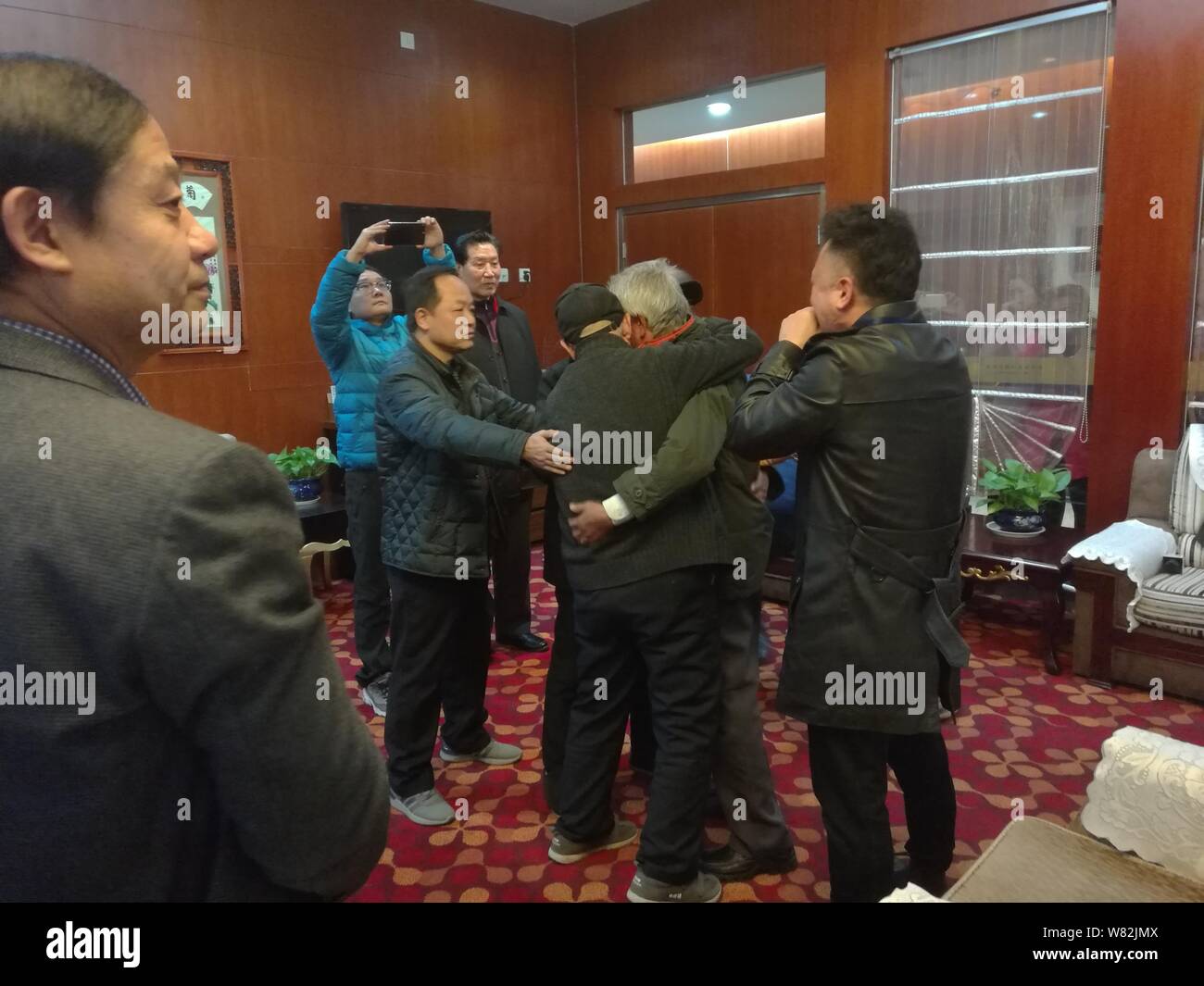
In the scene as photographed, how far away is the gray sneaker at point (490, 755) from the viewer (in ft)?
9.06

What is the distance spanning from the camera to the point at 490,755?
277 centimetres

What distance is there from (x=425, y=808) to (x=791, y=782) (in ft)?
3.56

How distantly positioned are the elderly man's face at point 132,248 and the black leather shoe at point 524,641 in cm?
309

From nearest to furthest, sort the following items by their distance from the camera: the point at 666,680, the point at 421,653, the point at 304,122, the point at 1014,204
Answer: the point at 666,680 < the point at 421,653 < the point at 1014,204 < the point at 304,122

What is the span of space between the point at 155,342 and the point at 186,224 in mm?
113

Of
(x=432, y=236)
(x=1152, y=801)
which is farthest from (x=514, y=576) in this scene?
(x=1152, y=801)

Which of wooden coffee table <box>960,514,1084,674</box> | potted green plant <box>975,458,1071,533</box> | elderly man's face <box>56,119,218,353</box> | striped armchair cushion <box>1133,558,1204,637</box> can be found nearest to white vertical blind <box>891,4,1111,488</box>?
potted green plant <box>975,458,1071,533</box>

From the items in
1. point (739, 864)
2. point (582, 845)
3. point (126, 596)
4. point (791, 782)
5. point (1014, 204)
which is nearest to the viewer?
point (126, 596)

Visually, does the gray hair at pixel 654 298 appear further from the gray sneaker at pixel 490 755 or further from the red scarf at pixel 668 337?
the gray sneaker at pixel 490 755

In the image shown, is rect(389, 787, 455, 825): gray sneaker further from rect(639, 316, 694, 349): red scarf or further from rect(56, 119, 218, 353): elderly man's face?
rect(56, 119, 218, 353): elderly man's face

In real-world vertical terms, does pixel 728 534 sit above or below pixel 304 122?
below

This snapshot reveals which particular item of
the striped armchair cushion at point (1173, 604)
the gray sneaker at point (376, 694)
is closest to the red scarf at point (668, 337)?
the gray sneaker at point (376, 694)

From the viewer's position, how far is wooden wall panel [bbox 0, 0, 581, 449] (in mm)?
4254

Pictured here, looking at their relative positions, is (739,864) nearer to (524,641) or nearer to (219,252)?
(524,641)
